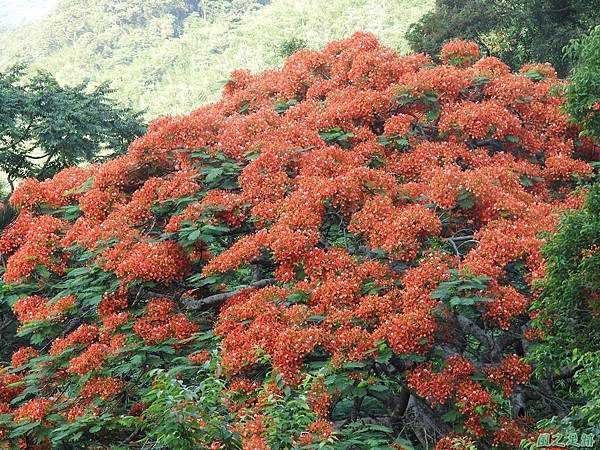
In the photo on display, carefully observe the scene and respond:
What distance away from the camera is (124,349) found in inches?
229

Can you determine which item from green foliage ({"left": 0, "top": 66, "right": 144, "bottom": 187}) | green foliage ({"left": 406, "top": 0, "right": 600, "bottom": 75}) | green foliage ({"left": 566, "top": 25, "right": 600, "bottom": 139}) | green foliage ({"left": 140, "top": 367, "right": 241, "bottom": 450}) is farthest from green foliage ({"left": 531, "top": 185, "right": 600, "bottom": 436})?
green foliage ({"left": 0, "top": 66, "right": 144, "bottom": 187})

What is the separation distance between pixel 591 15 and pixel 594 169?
886 cm

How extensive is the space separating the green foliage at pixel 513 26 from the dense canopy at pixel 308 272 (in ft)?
26.3

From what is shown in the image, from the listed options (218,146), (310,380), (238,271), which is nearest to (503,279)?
(310,380)

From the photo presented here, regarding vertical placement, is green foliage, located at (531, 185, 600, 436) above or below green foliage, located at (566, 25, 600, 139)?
below

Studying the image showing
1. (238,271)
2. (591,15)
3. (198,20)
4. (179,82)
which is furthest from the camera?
(198,20)

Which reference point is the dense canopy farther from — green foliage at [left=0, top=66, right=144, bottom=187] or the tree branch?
green foliage at [left=0, top=66, right=144, bottom=187]

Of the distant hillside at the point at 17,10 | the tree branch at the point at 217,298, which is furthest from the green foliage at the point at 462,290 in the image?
the distant hillside at the point at 17,10

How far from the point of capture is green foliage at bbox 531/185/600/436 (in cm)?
446

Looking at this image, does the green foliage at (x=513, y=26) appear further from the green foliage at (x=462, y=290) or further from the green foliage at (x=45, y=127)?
the green foliage at (x=462, y=290)

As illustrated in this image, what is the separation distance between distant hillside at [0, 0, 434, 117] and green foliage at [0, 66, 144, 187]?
53.3ft

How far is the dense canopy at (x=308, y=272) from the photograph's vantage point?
5176 mm

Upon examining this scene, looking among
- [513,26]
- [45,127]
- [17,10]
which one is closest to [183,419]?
[45,127]

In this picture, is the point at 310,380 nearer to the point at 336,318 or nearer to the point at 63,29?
the point at 336,318
